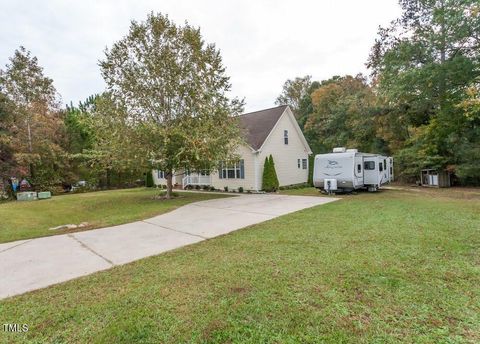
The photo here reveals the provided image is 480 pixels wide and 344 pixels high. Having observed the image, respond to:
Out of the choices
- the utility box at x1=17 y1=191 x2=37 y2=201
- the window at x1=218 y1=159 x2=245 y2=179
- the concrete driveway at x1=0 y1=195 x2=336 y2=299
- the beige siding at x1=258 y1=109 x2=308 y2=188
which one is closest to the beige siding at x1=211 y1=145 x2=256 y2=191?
the window at x1=218 y1=159 x2=245 y2=179

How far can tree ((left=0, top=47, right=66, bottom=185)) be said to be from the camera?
59.2 ft

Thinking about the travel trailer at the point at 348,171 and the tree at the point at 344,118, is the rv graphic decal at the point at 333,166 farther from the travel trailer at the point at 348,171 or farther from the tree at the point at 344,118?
the tree at the point at 344,118

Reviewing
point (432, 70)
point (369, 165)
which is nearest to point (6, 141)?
point (369, 165)

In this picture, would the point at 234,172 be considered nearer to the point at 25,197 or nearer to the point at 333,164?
the point at 333,164

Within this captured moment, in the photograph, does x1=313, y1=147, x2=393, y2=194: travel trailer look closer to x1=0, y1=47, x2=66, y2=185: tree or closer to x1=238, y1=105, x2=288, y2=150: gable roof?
x1=238, y1=105, x2=288, y2=150: gable roof

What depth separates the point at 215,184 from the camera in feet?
63.4

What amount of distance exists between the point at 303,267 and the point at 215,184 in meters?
15.7

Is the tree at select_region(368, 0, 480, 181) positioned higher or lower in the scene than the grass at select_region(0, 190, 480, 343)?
higher

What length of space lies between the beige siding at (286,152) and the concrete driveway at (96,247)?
9.46 metres

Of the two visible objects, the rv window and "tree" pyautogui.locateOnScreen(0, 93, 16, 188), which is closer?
the rv window

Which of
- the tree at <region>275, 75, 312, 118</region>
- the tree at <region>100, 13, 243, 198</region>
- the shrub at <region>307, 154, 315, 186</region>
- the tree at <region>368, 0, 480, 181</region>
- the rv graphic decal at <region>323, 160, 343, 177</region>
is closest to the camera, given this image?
the tree at <region>100, 13, 243, 198</region>

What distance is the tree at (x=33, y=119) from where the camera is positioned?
1805 cm

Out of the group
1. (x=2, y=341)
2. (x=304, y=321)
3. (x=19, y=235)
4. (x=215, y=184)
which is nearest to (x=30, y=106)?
(x=215, y=184)

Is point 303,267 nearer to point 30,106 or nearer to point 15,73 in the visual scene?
point 30,106
